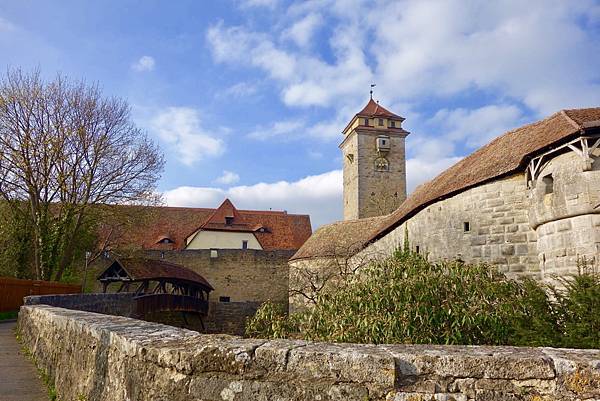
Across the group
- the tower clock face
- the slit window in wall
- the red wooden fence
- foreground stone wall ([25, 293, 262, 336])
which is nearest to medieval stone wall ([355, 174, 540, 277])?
the slit window in wall

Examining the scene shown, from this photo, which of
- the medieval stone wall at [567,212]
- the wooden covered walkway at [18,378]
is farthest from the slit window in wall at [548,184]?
the wooden covered walkway at [18,378]

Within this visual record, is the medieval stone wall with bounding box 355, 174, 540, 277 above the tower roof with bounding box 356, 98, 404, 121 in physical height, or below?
below

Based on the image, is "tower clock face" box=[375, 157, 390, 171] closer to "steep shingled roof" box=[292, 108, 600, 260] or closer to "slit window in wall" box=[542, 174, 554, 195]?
"steep shingled roof" box=[292, 108, 600, 260]

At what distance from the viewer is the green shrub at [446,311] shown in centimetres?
609

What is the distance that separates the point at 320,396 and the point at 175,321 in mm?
23848

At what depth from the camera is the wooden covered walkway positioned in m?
5.26

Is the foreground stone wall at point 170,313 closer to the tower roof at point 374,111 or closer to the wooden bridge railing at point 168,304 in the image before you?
the wooden bridge railing at point 168,304

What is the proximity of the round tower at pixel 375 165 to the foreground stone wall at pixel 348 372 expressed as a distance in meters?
37.6

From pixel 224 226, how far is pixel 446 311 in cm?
3061

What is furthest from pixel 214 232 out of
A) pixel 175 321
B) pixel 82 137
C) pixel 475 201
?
pixel 475 201

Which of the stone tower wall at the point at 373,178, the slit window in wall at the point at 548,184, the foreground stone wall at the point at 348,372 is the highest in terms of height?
the stone tower wall at the point at 373,178

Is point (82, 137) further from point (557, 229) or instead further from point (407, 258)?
point (557, 229)

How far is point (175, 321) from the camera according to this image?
2472 cm

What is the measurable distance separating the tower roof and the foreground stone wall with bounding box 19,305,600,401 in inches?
1614
